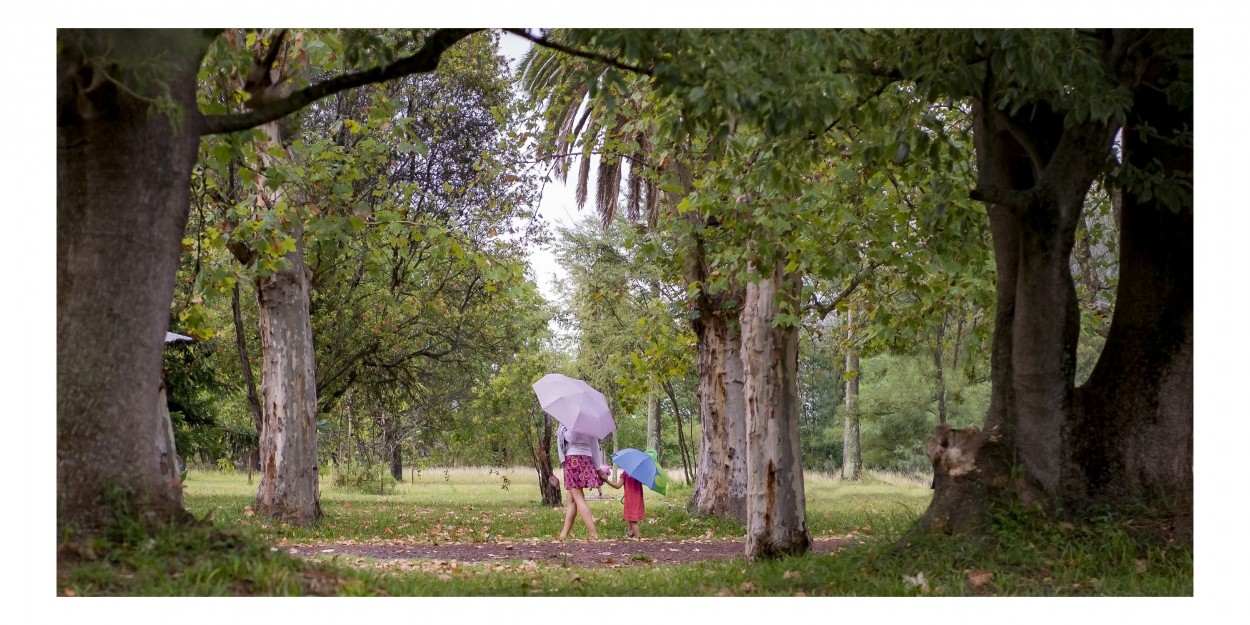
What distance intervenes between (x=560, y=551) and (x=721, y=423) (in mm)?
5514

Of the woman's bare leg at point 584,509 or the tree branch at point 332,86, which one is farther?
the woman's bare leg at point 584,509

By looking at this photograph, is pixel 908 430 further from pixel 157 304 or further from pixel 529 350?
pixel 157 304

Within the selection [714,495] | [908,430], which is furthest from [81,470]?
[908,430]

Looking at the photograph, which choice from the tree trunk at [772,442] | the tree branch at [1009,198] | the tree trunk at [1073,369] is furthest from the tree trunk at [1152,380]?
the tree trunk at [772,442]

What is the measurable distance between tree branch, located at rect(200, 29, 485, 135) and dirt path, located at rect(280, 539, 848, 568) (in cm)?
481

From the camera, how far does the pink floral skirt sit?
12.2 m

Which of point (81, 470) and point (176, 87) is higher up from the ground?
point (176, 87)

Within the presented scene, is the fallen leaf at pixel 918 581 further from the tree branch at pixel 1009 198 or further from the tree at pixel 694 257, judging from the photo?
the tree at pixel 694 257

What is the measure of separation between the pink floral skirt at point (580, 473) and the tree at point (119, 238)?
667 centimetres

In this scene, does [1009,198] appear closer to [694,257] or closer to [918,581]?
[918,581]

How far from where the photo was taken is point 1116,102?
661cm

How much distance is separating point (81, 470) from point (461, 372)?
16225mm

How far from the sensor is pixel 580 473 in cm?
1224

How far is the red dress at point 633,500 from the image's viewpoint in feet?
43.5
